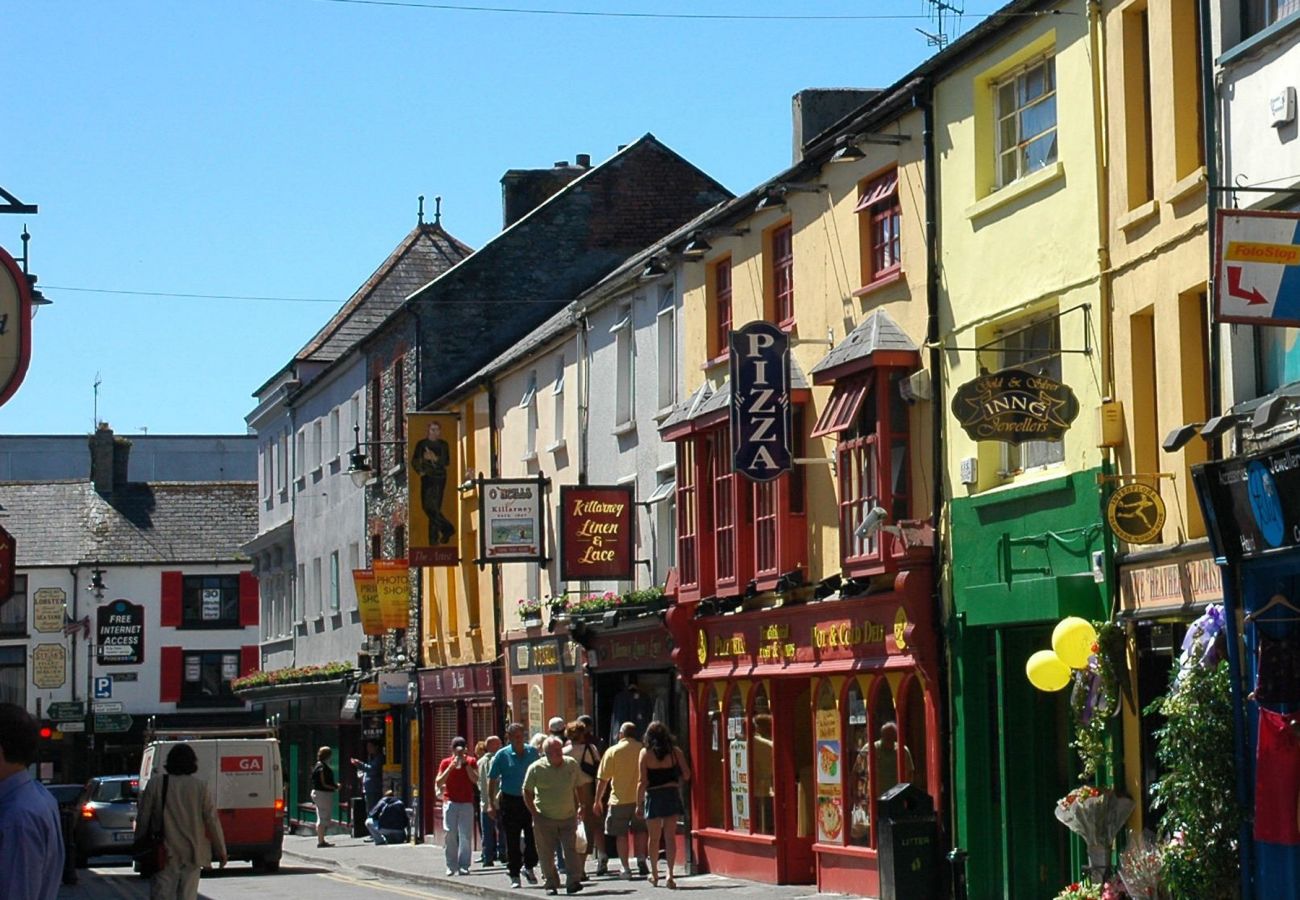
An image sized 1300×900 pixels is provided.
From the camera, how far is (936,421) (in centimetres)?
2078

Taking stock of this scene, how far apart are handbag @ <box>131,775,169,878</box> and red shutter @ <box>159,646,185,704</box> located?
186 ft

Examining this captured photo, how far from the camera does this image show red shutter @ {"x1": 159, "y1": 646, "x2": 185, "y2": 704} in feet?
230

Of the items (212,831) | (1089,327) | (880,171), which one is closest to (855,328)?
(880,171)

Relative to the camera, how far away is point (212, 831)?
594 inches

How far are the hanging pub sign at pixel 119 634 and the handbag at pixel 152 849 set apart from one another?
54.9 meters

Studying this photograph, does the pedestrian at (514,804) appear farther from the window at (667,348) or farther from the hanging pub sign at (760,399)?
the hanging pub sign at (760,399)

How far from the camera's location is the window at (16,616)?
7044 cm

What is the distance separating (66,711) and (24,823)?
62.6 m

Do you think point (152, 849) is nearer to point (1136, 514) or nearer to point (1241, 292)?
point (1136, 514)

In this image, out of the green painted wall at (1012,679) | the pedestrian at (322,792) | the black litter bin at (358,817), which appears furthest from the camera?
the black litter bin at (358,817)

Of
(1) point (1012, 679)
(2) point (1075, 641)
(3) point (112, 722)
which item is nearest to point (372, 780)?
(1) point (1012, 679)

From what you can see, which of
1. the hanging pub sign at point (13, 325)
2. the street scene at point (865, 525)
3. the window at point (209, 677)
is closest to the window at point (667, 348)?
the street scene at point (865, 525)

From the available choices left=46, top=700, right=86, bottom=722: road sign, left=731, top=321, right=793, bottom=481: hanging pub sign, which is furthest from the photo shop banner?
left=46, top=700, right=86, bottom=722: road sign

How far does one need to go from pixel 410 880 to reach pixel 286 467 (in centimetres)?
2778
